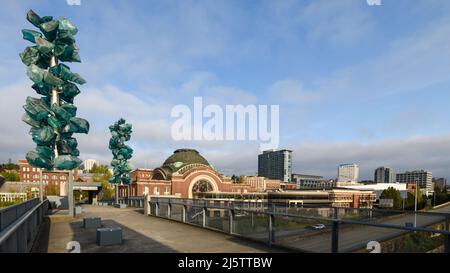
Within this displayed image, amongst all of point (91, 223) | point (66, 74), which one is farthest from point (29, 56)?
point (91, 223)

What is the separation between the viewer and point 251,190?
10400cm

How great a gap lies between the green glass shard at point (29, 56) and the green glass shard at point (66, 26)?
2996 millimetres

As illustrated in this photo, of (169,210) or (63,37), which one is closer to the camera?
(169,210)

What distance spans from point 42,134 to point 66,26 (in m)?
9.95

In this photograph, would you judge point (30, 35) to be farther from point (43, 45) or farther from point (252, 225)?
point (252, 225)

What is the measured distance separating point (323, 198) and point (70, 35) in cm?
9829

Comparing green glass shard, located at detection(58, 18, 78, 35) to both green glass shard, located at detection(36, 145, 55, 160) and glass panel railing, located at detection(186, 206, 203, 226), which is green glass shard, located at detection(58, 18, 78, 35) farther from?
glass panel railing, located at detection(186, 206, 203, 226)

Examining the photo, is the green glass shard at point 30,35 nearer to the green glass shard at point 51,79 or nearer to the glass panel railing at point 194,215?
the green glass shard at point 51,79

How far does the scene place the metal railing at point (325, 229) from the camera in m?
8.32

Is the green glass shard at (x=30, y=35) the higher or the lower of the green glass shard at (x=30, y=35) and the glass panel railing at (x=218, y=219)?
the higher

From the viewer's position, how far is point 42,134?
2453 cm

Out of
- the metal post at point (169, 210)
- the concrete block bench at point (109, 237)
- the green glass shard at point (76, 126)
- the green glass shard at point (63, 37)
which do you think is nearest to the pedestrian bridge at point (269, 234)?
the concrete block bench at point (109, 237)
